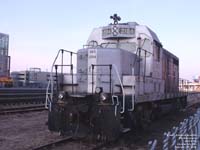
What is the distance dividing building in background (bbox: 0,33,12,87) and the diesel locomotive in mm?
27600

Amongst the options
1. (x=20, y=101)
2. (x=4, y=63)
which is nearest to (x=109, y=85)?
(x=20, y=101)

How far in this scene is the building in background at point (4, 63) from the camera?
37.1 meters

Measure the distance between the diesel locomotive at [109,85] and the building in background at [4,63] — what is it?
27.6 meters

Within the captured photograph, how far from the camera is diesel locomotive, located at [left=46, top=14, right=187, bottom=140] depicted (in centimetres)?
820

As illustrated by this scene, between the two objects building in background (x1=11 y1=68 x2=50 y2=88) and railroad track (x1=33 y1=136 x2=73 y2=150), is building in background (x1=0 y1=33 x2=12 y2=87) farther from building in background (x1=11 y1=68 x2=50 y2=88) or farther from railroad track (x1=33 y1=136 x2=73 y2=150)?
railroad track (x1=33 y1=136 x2=73 y2=150)

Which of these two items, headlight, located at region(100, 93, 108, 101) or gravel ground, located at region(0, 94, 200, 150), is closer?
headlight, located at region(100, 93, 108, 101)

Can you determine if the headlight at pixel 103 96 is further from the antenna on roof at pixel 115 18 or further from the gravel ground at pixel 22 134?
the antenna on roof at pixel 115 18

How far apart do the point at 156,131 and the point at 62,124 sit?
416 centimetres

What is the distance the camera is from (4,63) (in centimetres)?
4922

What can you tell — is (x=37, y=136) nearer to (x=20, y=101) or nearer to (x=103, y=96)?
(x=103, y=96)

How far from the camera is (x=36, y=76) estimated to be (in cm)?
4409

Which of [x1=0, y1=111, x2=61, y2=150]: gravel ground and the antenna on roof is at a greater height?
the antenna on roof

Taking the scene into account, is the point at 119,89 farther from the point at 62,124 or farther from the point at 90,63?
the point at 62,124

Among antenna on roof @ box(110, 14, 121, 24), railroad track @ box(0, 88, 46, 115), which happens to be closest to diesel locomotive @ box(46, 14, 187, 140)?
antenna on roof @ box(110, 14, 121, 24)
